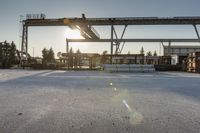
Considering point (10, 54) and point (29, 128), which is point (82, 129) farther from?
point (10, 54)

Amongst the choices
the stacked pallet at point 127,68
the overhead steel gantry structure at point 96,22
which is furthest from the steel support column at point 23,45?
the stacked pallet at point 127,68

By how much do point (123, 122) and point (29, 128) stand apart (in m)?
1.83

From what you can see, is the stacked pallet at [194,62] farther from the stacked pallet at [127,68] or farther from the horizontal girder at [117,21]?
the horizontal girder at [117,21]

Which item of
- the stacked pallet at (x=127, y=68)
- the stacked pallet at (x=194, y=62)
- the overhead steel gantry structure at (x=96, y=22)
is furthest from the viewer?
the overhead steel gantry structure at (x=96, y=22)

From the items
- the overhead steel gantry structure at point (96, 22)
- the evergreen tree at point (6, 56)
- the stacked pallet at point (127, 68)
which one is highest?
the overhead steel gantry structure at point (96, 22)

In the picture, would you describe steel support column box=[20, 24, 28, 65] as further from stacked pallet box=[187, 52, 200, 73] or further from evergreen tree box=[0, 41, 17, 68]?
stacked pallet box=[187, 52, 200, 73]

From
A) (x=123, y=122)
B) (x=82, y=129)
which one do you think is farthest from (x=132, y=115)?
(x=82, y=129)

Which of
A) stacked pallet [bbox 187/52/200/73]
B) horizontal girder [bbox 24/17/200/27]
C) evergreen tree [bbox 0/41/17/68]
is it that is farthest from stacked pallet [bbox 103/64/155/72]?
evergreen tree [bbox 0/41/17/68]

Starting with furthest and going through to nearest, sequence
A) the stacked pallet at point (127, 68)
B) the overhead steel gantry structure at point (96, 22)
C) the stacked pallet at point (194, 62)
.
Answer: the overhead steel gantry structure at point (96, 22), the stacked pallet at point (127, 68), the stacked pallet at point (194, 62)

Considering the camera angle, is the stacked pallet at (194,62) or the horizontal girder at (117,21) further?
the horizontal girder at (117,21)

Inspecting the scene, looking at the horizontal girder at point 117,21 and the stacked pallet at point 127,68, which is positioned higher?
the horizontal girder at point 117,21

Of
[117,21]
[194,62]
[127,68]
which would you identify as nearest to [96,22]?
[117,21]

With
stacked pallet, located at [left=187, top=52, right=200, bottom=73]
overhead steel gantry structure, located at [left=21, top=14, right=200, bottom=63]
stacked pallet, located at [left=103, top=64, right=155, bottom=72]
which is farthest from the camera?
overhead steel gantry structure, located at [left=21, top=14, right=200, bottom=63]

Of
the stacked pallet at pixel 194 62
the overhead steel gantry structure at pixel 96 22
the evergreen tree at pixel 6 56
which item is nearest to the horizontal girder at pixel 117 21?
the overhead steel gantry structure at pixel 96 22
